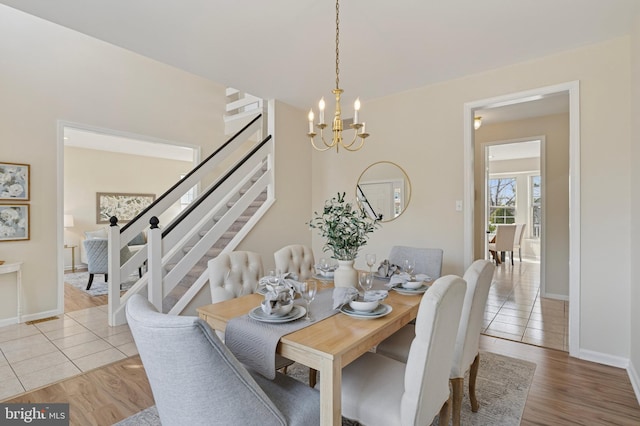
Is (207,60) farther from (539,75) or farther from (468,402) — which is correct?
(468,402)

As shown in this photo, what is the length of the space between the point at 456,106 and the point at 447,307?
2.79 meters

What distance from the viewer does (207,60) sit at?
9.84ft

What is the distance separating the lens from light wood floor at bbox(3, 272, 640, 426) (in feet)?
6.40

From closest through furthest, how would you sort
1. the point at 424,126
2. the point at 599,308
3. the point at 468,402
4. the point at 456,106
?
the point at 468,402
the point at 599,308
the point at 456,106
the point at 424,126

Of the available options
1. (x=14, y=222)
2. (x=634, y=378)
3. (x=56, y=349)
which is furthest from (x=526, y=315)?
(x=14, y=222)

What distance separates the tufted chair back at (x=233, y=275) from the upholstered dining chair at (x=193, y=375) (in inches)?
39.7

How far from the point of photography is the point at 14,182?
360 centimetres

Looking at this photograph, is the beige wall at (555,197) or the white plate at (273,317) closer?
the white plate at (273,317)

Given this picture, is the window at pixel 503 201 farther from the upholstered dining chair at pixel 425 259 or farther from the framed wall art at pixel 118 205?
the framed wall art at pixel 118 205

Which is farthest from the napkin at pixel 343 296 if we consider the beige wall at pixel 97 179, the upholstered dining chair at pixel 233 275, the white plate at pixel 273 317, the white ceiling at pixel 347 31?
the beige wall at pixel 97 179

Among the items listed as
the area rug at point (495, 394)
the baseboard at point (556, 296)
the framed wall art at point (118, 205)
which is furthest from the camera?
the framed wall art at point (118, 205)

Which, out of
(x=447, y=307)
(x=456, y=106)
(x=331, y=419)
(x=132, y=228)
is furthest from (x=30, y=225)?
(x=456, y=106)

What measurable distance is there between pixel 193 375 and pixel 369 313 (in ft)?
2.93

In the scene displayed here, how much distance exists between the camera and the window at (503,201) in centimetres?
893
